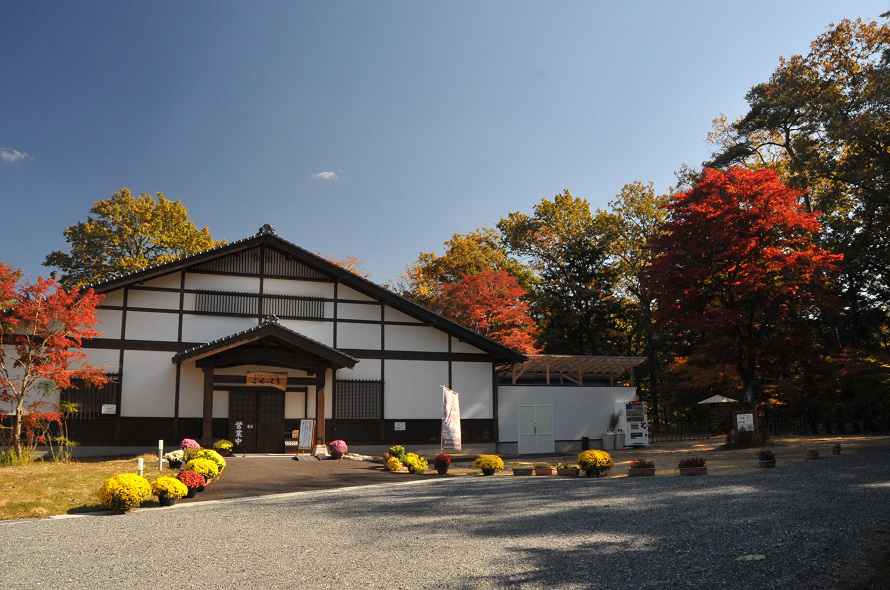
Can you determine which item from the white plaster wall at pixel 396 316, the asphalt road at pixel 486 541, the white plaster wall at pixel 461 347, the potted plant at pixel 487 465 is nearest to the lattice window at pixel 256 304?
the white plaster wall at pixel 396 316

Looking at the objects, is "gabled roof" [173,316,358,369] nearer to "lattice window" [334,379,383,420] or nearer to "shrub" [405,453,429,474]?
"lattice window" [334,379,383,420]

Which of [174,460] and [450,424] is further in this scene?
[450,424]

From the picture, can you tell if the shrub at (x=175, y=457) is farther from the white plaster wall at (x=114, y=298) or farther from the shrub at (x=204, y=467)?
→ the white plaster wall at (x=114, y=298)

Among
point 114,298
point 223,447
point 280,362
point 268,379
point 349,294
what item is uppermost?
point 349,294

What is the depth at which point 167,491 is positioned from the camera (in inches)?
441

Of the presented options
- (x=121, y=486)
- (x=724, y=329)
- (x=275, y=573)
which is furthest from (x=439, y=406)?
(x=275, y=573)

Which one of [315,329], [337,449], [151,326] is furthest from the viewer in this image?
[315,329]

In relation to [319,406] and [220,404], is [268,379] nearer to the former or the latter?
[220,404]

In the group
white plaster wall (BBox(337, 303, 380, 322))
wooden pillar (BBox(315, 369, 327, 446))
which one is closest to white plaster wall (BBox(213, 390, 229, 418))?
wooden pillar (BBox(315, 369, 327, 446))

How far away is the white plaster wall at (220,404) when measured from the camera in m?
20.9

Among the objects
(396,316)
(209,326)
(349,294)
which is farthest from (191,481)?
(396,316)

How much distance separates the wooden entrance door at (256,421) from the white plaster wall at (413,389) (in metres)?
3.59

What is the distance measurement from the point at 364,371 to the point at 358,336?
4.07 feet

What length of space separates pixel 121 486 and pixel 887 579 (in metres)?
10.1
